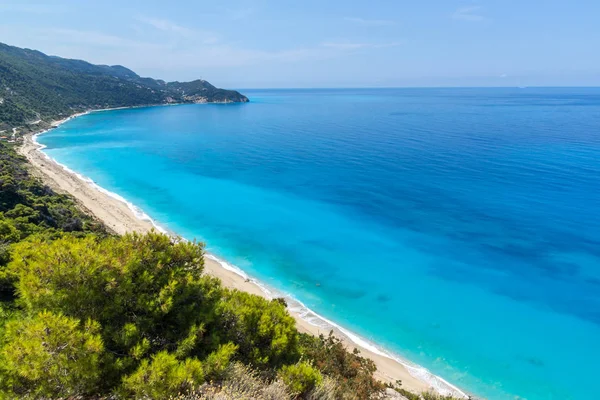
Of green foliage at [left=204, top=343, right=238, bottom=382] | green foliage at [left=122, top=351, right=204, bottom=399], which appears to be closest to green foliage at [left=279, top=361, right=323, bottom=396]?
green foliage at [left=204, top=343, right=238, bottom=382]

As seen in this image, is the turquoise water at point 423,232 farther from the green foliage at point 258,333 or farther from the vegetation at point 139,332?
the vegetation at point 139,332

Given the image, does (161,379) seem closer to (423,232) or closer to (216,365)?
(216,365)

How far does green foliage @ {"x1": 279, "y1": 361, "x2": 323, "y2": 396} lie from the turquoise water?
12735mm

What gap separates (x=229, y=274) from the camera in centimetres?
2689

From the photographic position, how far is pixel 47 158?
58750 millimetres

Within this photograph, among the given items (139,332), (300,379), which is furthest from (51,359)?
(300,379)

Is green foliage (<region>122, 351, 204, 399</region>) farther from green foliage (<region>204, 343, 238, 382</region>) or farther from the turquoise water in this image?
the turquoise water

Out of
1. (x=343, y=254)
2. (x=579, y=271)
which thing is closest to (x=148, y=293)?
(x=343, y=254)

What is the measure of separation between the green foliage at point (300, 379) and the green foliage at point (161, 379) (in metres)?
2.46

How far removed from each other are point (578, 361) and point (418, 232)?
16753 mm

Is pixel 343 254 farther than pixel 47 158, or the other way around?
pixel 47 158

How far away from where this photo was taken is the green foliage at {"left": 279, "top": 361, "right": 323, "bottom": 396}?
8.97 meters

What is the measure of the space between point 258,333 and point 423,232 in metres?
28.1

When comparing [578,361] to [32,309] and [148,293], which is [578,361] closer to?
[148,293]
